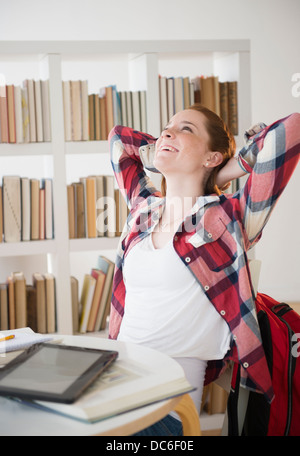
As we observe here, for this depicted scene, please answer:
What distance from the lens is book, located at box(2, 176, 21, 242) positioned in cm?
256

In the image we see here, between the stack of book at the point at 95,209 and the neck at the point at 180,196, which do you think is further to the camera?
the stack of book at the point at 95,209

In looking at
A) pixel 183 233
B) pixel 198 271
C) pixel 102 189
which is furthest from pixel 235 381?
pixel 102 189

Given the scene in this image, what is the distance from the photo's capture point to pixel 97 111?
8.66 feet

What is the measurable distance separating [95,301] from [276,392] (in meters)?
1.32

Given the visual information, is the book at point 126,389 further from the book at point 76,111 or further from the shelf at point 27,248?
the book at point 76,111

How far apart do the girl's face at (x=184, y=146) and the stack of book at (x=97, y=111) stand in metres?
0.85

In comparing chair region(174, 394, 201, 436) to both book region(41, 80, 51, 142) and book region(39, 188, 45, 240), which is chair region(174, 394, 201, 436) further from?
book region(41, 80, 51, 142)

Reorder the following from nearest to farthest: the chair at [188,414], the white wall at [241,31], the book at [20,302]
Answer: the chair at [188,414], the book at [20,302], the white wall at [241,31]

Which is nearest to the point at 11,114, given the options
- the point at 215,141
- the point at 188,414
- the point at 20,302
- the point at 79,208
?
the point at 79,208

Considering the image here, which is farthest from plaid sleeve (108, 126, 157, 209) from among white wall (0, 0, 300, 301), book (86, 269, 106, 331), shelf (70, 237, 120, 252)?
white wall (0, 0, 300, 301)

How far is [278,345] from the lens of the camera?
1531mm

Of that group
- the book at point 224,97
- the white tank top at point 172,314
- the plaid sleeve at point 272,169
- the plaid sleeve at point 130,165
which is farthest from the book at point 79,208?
the plaid sleeve at point 272,169

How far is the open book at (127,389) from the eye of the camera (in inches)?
36.7

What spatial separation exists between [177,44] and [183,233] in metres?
1.30
